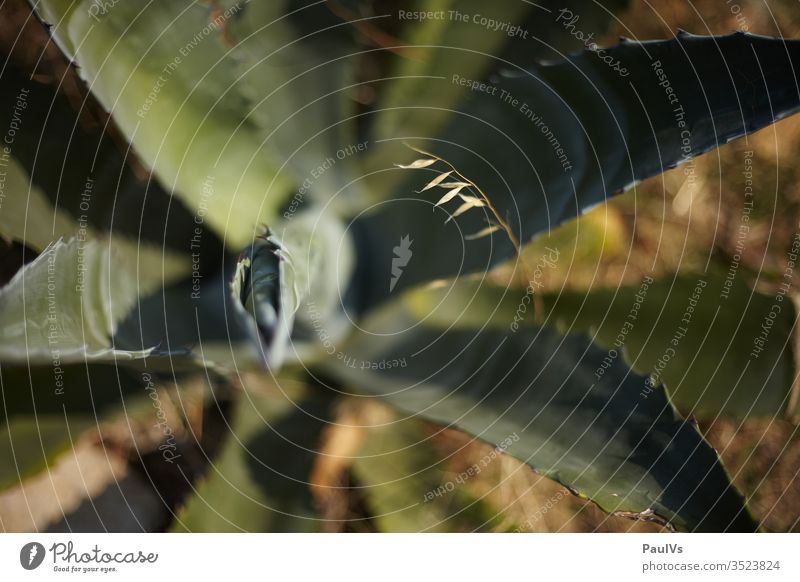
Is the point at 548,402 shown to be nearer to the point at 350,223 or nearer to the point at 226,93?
the point at 350,223

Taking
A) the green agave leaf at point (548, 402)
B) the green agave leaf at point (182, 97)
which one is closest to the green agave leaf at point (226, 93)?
the green agave leaf at point (182, 97)

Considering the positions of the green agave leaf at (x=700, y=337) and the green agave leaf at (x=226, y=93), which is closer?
the green agave leaf at (x=226, y=93)

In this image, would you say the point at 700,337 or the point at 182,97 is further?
the point at 700,337

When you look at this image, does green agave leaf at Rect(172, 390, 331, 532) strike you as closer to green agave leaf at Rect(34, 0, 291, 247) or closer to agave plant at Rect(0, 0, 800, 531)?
agave plant at Rect(0, 0, 800, 531)

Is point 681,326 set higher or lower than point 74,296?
lower

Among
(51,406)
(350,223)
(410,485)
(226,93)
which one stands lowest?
(410,485)

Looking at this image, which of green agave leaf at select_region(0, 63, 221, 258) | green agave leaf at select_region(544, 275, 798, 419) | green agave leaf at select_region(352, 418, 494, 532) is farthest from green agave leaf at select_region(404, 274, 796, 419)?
green agave leaf at select_region(0, 63, 221, 258)

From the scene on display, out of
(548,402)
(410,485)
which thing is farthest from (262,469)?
(548,402)

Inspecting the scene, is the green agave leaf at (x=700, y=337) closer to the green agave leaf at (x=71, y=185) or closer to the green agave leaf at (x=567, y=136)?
the green agave leaf at (x=567, y=136)
